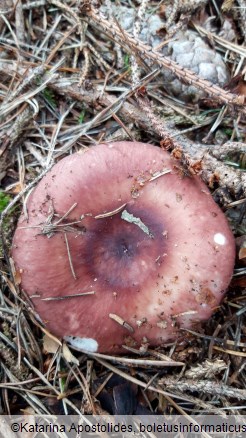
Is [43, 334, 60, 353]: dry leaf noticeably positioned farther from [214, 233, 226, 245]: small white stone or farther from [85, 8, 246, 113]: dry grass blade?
[85, 8, 246, 113]: dry grass blade

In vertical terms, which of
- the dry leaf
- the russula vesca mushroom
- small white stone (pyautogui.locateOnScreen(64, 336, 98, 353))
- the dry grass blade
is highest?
the dry grass blade

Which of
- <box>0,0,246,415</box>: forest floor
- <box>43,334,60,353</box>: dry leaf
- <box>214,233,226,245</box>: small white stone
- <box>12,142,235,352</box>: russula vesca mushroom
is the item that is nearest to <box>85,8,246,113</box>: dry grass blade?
<box>0,0,246,415</box>: forest floor

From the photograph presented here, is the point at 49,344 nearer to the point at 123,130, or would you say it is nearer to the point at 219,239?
the point at 219,239

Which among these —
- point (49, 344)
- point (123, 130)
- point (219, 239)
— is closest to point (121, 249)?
point (219, 239)

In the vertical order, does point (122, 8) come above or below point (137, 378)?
above

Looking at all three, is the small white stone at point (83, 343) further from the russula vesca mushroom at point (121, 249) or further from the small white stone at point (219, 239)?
the small white stone at point (219, 239)

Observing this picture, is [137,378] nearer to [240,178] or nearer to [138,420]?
[138,420]

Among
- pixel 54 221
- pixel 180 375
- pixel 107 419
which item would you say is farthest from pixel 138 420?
pixel 54 221
